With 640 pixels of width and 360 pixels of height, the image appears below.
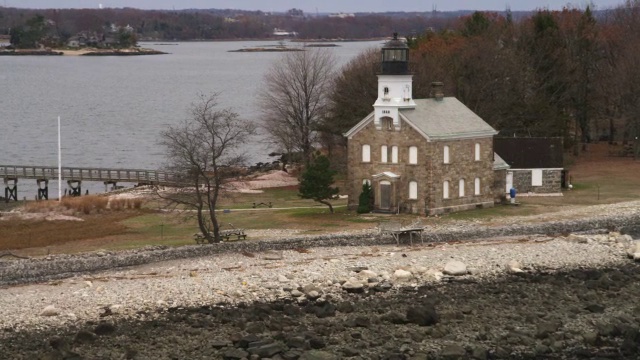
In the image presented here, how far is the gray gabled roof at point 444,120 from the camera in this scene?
53125mm

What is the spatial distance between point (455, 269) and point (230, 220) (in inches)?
614

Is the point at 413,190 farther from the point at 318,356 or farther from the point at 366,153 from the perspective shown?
the point at 318,356

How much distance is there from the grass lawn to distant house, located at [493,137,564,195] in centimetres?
112

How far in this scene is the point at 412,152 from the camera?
5322 cm

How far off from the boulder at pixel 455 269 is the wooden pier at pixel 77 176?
101 ft

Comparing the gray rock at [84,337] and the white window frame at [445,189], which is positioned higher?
the white window frame at [445,189]

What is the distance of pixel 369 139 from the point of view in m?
54.3

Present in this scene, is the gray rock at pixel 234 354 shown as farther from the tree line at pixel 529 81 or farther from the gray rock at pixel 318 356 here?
the tree line at pixel 529 81

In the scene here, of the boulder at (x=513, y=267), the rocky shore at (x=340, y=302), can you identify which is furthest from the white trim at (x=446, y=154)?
the boulder at (x=513, y=267)

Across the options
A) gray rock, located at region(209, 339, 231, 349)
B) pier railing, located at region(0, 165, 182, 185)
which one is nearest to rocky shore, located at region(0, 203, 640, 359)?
gray rock, located at region(209, 339, 231, 349)

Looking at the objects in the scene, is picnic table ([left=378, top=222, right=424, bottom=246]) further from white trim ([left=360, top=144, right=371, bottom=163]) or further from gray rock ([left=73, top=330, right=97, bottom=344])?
gray rock ([left=73, top=330, right=97, bottom=344])

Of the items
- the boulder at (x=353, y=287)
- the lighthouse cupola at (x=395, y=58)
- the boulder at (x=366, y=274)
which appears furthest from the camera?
the lighthouse cupola at (x=395, y=58)

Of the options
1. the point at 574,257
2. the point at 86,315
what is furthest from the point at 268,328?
the point at 574,257

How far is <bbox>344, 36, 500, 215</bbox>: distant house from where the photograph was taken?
53.1 metres
